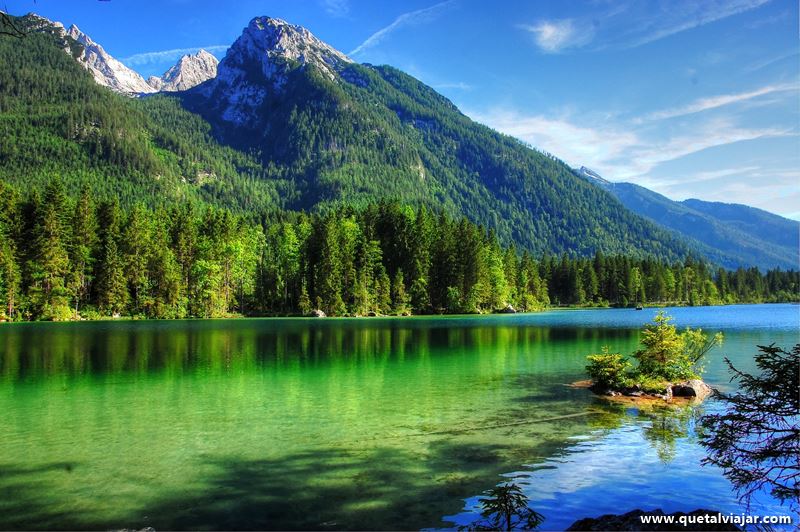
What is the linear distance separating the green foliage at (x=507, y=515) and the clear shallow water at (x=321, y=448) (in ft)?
1.43

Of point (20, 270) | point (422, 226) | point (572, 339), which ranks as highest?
point (422, 226)

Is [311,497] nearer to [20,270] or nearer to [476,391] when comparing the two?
[476,391]

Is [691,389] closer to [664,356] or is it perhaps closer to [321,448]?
[664,356]

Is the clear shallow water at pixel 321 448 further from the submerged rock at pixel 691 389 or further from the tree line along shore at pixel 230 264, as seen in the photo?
the tree line along shore at pixel 230 264

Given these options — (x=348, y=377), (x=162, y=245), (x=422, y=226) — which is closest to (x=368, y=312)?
(x=422, y=226)

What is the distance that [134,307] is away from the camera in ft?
338

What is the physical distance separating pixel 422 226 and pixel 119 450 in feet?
364

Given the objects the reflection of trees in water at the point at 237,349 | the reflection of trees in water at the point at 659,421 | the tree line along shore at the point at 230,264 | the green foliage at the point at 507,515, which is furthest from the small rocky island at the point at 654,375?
the tree line along shore at the point at 230,264

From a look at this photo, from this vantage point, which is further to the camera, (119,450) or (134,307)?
(134,307)

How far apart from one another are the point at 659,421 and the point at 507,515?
41.0 feet

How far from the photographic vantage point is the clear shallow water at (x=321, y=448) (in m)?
11.3

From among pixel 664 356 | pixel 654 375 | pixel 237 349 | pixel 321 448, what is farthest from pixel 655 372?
pixel 237 349

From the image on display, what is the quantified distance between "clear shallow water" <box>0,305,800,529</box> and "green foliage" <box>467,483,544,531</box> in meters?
0.44

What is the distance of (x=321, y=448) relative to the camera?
52.1 feet
